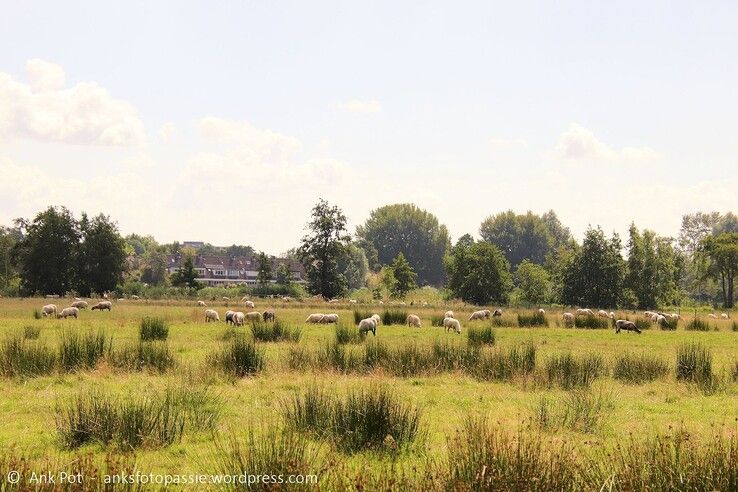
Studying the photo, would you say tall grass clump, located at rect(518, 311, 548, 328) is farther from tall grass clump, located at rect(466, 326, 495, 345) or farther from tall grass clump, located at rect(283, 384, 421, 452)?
tall grass clump, located at rect(283, 384, 421, 452)

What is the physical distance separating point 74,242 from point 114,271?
5.06m

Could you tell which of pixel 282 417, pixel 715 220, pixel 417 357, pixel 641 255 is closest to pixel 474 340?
pixel 417 357

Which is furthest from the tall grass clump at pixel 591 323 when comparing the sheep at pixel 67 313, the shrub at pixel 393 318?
the sheep at pixel 67 313

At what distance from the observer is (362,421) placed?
10656mm

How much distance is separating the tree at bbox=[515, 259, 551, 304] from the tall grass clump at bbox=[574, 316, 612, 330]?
46.1 meters

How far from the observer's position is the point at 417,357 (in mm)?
19234

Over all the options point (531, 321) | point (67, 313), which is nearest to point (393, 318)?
point (531, 321)

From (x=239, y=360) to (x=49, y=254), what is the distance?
6228cm

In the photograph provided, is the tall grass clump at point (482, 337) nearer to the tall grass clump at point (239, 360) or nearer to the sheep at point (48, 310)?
the tall grass clump at point (239, 360)

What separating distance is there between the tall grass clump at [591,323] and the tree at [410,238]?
430ft

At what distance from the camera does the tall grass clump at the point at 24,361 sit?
16.8 metres

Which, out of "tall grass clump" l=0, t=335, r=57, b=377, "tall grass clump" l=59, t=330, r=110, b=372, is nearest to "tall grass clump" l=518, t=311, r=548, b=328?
"tall grass clump" l=59, t=330, r=110, b=372

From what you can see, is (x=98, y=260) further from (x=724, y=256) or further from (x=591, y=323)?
(x=724, y=256)

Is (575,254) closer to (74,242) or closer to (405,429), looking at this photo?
(74,242)
